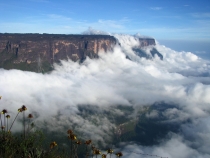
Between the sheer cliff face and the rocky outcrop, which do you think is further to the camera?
the rocky outcrop

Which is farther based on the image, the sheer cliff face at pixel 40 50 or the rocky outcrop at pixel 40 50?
the rocky outcrop at pixel 40 50

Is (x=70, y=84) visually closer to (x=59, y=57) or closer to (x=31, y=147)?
(x=59, y=57)

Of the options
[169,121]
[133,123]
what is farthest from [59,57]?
[169,121]

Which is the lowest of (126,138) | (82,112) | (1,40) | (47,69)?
(126,138)

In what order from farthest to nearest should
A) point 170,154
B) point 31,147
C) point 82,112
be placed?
point 82,112, point 170,154, point 31,147

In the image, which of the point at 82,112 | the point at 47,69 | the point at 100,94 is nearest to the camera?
the point at 82,112

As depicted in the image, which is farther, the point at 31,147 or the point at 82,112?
the point at 82,112

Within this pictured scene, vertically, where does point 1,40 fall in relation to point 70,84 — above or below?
above

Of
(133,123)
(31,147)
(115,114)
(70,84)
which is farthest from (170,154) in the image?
(70,84)
